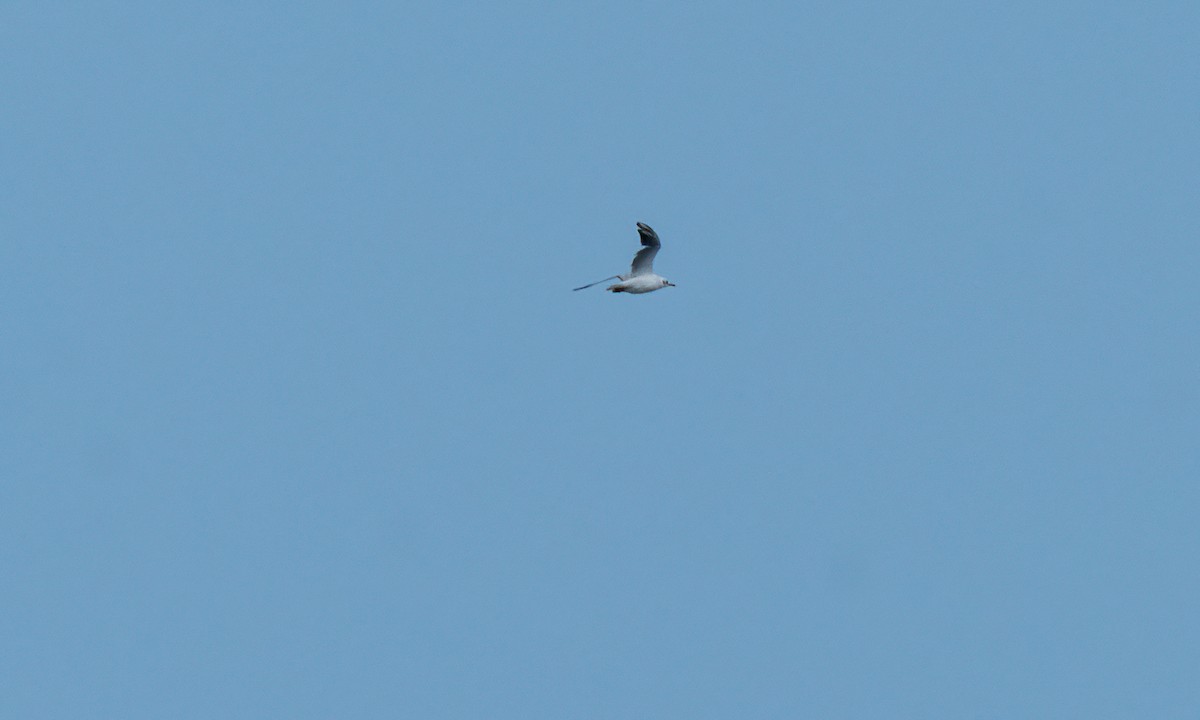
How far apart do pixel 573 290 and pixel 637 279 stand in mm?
3965

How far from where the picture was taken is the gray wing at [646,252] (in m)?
52.2

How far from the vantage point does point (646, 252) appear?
5266 cm

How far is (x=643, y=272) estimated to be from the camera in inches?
2105

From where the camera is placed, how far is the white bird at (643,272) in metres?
52.3

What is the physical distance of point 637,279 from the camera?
5328cm

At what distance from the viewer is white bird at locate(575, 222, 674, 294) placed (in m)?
52.3

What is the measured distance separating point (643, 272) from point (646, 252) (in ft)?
3.32

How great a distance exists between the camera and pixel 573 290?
49906mm

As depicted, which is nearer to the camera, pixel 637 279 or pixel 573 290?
pixel 573 290

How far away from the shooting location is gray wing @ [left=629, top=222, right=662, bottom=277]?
52250 mm
